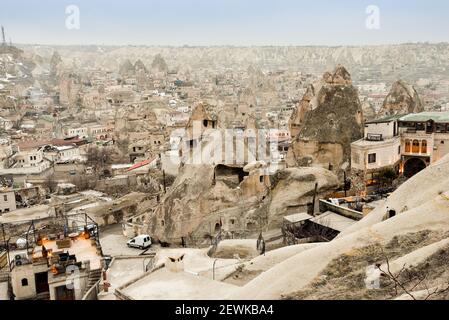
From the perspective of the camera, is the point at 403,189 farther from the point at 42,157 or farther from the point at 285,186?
the point at 42,157

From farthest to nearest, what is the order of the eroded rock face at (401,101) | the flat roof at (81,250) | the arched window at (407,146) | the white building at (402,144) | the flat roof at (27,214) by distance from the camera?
the eroded rock face at (401,101) < the flat roof at (27,214) < the arched window at (407,146) < the white building at (402,144) < the flat roof at (81,250)

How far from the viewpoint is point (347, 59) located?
57.0m

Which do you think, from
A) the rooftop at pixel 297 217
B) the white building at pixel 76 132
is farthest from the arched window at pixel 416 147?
the white building at pixel 76 132

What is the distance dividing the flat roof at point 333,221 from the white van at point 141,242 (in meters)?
4.16

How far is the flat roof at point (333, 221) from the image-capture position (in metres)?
10.5

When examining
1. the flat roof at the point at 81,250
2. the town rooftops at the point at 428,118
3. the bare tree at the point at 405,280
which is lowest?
the flat roof at the point at 81,250

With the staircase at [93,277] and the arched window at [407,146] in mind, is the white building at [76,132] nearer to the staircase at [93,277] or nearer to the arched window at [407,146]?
the arched window at [407,146]

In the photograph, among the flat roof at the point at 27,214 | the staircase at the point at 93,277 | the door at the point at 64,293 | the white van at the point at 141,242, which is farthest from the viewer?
the flat roof at the point at 27,214

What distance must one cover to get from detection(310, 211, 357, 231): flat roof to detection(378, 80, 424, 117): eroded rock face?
14.8 m

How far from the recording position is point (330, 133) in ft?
53.7

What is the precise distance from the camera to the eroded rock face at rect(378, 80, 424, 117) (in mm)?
24872

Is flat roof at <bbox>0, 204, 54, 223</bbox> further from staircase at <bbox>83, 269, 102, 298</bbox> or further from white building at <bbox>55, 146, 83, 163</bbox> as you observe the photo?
staircase at <bbox>83, 269, 102, 298</bbox>

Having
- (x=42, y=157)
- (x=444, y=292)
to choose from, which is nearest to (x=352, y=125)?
(x=444, y=292)

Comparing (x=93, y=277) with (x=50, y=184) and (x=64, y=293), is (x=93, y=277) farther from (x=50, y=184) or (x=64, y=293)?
(x=50, y=184)
